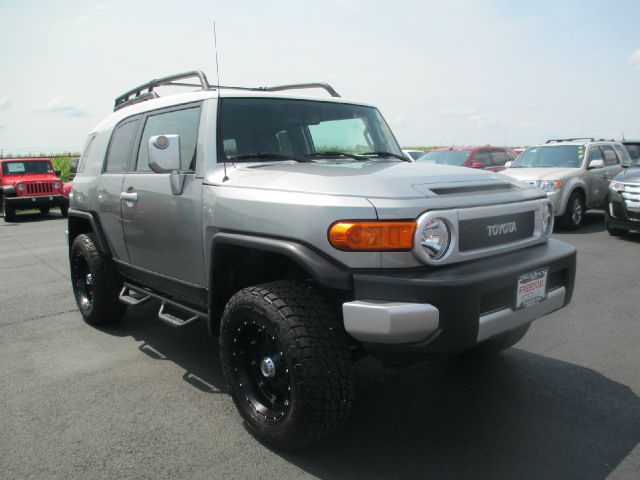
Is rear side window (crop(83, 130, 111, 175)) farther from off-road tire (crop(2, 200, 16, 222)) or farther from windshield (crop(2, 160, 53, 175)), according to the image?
windshield (crop(2, 160, 53, 175))

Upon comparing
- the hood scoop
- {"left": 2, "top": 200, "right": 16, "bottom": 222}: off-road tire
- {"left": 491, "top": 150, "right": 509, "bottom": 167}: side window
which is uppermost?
the hood scoop

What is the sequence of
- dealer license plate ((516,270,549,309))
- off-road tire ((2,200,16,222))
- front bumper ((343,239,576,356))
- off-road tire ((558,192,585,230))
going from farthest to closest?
off-road tire ((2,200,16,222)), off-road tire ((558,192,585,230)), dealer license plate ((516,270,549,309)), front bumper ((343,239,576,356))

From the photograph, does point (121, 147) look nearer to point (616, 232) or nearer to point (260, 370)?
point (260, 370)

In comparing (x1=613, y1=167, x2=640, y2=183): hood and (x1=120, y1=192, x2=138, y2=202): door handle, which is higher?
(x1=120, y1=192, x2=138, y2=202): door handle

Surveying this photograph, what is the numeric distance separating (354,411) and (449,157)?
10874 millimetres

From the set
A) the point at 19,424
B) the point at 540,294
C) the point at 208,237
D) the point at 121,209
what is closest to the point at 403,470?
the point at 540,294

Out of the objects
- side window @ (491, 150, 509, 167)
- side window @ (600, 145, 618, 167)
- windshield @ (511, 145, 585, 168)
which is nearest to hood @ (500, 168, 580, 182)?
windshield @ (511, 145, 585, 168)

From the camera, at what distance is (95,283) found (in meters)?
4.62

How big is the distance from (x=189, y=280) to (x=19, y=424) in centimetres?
129

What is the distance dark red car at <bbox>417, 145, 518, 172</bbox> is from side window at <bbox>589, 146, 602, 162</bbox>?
89.3 inches

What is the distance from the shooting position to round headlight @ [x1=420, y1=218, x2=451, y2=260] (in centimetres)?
251

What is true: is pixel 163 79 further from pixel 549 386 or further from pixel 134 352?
pixel 549 386

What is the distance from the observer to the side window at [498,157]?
1405 cm

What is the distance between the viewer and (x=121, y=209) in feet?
13.7
